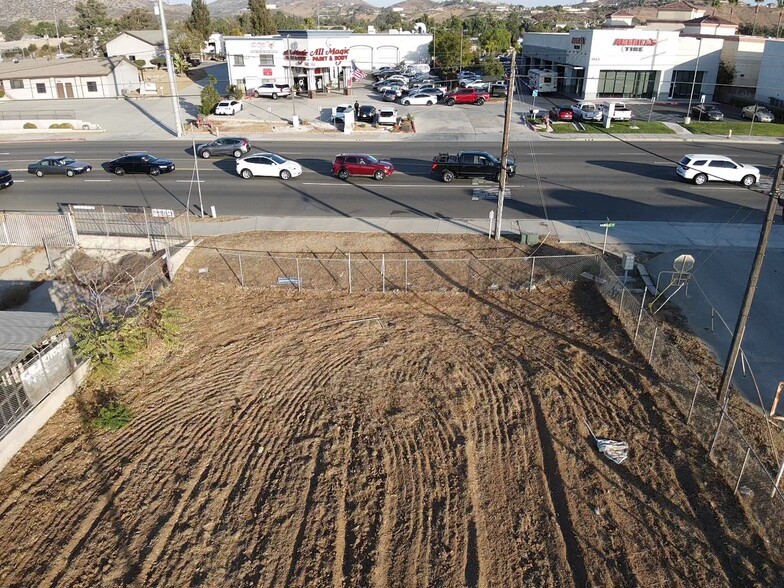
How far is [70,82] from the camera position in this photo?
2677 inches

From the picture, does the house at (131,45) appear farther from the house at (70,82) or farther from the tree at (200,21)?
the tree at (200,21)

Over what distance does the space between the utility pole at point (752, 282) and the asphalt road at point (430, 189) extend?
1479 centimetres

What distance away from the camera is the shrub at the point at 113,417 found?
14.4 metres

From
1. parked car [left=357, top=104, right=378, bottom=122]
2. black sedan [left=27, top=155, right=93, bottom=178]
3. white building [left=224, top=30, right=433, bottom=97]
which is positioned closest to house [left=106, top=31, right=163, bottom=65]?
white building [left=224, top=30, right=433, bottom=97]

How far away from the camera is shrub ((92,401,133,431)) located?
1443cm

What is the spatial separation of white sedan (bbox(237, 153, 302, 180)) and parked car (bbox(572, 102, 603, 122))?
28.1 metres

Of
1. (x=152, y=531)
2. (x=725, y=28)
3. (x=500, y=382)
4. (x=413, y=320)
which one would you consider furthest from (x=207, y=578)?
(x=725, y=28)

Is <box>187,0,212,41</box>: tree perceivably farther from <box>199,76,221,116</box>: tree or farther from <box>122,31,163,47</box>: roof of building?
<box>199,76,221,116</box>: tree

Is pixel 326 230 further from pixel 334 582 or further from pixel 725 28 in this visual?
pixel 725 28

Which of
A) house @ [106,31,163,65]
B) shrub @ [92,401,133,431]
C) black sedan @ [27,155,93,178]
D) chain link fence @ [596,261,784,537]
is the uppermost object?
house @ [106,31,163,65]

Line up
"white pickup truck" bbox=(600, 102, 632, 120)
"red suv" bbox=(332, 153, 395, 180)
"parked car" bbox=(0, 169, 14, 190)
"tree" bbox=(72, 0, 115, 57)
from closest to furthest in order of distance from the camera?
"red suv" bbox=(332, 153, 395, 180) → "parked car" bbox=(0, 169, 14, 190) → "white pickup truck" bbox=(600, 102, 632, 120) → "tree" bbox=(72, 0, 115, 57)

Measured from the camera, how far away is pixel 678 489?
12.0m

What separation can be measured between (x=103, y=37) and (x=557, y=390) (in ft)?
350

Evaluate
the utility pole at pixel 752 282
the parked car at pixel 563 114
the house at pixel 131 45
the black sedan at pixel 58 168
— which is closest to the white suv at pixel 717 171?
the parked car at pixel 563 114
